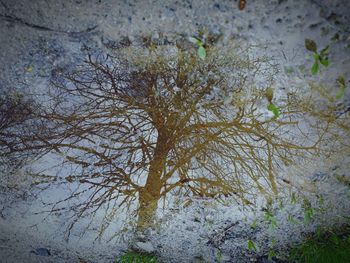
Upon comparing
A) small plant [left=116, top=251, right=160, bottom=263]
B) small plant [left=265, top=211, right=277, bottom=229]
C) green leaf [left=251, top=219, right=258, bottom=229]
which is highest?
small plant [left=265, top=211, right=277, bottom=229]

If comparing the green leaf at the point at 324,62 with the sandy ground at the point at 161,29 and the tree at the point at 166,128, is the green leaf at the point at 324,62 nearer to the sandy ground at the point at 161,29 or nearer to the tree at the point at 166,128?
the sandy ground at the point at 161,29

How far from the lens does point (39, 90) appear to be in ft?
5.58

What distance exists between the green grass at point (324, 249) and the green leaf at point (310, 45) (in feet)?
4.50

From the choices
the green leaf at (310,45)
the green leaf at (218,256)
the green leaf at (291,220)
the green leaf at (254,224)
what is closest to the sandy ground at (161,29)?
the green leaf at (310,45)

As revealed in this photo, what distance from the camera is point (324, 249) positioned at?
202 centimetres

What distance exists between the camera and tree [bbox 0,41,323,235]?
5.31 feet

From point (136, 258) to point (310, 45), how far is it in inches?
73.8

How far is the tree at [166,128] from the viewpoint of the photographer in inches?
63.7

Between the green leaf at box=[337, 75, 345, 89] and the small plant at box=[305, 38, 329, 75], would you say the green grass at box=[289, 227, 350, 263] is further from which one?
the small plant at box=[305, 38, 329, 75]

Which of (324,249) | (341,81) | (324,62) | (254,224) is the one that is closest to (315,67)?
(324,62)

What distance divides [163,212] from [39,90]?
3.76 feet

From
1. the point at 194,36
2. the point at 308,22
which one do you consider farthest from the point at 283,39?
the point at 194,36

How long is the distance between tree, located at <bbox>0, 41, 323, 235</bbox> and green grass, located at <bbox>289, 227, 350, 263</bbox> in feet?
1.83

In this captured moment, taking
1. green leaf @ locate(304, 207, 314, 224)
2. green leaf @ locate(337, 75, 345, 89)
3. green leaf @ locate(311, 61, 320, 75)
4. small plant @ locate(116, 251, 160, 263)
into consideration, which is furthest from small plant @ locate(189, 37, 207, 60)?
small plant @ locate(116, 251, 160, 263)
